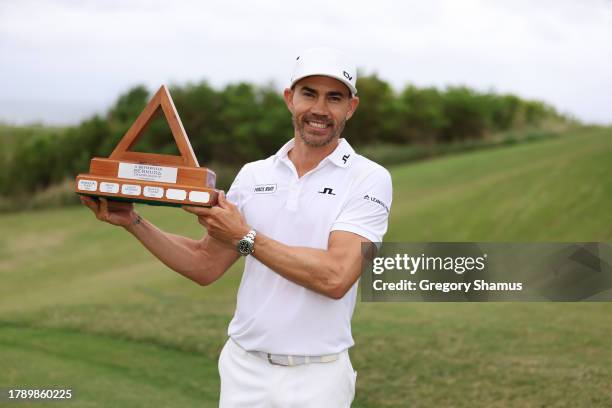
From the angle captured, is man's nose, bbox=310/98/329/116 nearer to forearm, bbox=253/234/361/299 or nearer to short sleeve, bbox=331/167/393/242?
short sleeve, bbox=331/167/393/242

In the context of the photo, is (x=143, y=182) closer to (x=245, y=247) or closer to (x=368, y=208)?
(x=245, y=247)

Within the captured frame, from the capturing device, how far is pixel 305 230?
2.99m

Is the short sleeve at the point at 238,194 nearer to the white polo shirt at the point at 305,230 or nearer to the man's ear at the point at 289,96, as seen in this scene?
the white polo shirt at the point at 305,230

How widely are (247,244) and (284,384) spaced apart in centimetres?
58

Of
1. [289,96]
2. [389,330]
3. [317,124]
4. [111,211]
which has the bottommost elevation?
[389,330]

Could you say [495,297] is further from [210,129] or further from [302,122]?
[210,129]

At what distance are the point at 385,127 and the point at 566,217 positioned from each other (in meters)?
24.8

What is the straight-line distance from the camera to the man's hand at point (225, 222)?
285 centimetres

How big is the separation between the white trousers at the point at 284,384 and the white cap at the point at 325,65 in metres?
1.09

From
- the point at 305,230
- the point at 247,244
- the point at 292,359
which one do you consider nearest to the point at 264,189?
the point at 305,230

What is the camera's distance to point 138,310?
10.1 metres

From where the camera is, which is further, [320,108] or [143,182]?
[143,182]

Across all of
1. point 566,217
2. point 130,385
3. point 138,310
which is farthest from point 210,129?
point 130,385

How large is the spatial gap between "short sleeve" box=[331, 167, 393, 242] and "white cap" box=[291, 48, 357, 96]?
387 mm
